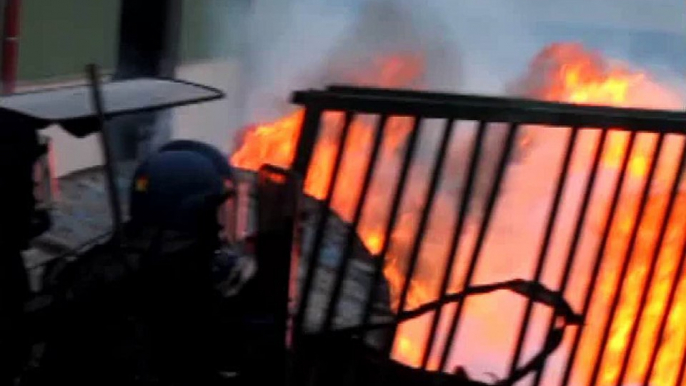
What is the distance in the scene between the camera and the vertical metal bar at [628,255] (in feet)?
13.1

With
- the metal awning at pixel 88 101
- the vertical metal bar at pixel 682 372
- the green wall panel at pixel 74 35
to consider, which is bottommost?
the vertical metal bar at pixel 682 372

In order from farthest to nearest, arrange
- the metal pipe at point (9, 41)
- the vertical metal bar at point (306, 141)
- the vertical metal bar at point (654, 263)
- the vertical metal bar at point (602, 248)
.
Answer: the metal pipe at point (9, 41)
the vertical metal bar at point (654, 263)
the vertical metal bar at point (602, 248)
the vertical metal bar at point (306, 141)

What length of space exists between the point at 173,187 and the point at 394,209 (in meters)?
0.75

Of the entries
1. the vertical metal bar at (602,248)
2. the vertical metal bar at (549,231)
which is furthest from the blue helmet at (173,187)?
the vertical metal bar at (602,248)

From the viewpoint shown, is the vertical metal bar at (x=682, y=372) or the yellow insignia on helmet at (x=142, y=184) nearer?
the yellow insignia on helmet at (x=142, y=184)

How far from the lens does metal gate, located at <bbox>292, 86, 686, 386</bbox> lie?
3752 millimetres

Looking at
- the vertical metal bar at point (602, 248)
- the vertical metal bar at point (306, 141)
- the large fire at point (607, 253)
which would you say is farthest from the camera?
the large fire at point (607, 253)

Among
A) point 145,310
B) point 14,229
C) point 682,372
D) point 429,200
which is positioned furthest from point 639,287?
point 14,229

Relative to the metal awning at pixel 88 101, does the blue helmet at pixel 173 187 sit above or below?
below

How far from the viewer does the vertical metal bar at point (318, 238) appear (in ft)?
12.4

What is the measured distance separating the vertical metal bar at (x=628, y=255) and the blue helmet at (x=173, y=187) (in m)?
1.31

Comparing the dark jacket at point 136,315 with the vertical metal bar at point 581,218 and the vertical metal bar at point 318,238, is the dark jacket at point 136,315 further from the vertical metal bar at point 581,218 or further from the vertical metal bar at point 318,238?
the vertical metal bar at point 581,218

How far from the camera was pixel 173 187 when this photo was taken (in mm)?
4137

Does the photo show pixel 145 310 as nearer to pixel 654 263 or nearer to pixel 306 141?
pixel 306 141
